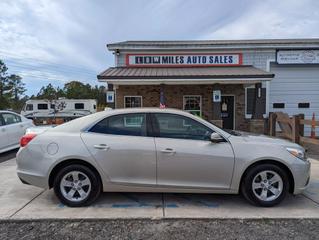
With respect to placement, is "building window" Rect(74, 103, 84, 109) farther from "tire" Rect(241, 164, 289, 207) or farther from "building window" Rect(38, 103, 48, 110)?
"tire" Rect(241, 164, 289, 207)

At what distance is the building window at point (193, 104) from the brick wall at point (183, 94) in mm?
180

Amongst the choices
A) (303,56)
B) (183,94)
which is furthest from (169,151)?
(303,56)

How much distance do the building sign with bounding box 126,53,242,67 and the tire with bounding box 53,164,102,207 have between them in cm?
1065

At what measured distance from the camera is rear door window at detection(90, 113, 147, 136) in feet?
15.8

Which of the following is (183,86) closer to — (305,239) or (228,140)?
(228,140)

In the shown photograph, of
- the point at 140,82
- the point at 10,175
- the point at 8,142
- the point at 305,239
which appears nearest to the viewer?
the point at 305,239

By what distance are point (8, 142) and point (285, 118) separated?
9.64m

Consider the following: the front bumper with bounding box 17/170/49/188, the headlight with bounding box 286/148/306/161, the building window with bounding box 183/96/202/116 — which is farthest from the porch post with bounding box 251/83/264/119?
the front bumper with bounding box 17/170/49/188

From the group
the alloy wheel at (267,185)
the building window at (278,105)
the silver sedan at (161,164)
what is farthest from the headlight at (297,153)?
the building window at (278,105)

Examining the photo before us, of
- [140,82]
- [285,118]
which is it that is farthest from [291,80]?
[140,82]

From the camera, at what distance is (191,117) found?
4891mm

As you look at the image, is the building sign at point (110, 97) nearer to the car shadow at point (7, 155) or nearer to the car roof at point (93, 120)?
the car shadow at point (7, 155)

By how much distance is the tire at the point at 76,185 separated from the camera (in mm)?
4664

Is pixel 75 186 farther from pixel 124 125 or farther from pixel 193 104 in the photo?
pixel 193 104
